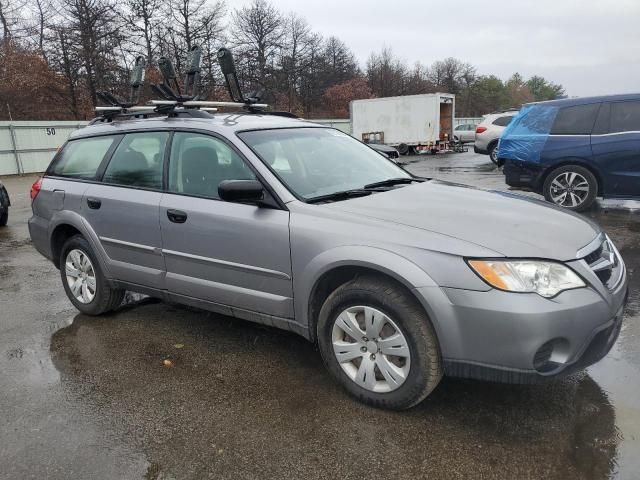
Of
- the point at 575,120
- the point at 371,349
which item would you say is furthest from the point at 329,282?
the point at 575,120

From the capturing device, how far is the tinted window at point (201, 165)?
11.6 feet

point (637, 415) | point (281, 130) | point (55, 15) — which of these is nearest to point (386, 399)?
point (637, 415)

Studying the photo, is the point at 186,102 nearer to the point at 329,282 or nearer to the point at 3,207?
the point at 329,282

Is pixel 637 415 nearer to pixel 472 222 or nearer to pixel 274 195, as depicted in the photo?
pixel 472 222

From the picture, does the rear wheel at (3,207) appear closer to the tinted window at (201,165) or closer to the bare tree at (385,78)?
the tinted window at (201,165)

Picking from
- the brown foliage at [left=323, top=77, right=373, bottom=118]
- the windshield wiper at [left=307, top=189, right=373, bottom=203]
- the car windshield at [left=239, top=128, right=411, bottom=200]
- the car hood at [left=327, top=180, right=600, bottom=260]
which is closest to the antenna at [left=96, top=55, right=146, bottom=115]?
the car windshield at [left=239, top=128, right=411, bottom=200]

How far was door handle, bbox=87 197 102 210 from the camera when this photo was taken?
425 cm

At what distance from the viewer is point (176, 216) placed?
3.68 meters

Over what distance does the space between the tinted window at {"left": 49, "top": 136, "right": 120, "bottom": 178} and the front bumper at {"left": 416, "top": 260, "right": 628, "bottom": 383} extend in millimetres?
3173

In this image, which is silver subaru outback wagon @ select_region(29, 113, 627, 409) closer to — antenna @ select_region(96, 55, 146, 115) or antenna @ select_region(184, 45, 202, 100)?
antenna @ select_region(96, 55, 146, 115)

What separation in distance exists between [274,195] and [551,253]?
5.36ft

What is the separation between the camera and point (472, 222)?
2.87 m

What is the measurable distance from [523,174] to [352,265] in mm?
6271

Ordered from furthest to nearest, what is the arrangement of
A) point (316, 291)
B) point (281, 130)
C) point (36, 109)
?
point (36, 109), point (281, 130), point (316, 291)
